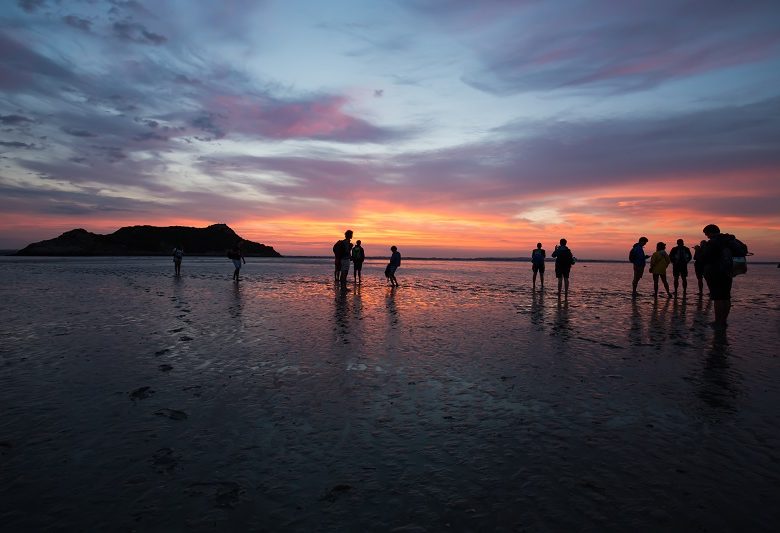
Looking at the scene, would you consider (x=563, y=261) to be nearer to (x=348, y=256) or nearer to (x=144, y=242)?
(x=348, y=256)

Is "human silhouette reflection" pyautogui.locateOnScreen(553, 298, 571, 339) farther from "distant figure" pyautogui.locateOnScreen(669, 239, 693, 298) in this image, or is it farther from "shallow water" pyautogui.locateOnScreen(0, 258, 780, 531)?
"distant figure" pyautogui.locateOnScreen(669, 239, 693, 298)

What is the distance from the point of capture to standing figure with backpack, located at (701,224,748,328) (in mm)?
11680

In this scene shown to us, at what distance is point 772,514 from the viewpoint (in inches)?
133

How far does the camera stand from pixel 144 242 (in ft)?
507

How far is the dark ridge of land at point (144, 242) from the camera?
13802 cm

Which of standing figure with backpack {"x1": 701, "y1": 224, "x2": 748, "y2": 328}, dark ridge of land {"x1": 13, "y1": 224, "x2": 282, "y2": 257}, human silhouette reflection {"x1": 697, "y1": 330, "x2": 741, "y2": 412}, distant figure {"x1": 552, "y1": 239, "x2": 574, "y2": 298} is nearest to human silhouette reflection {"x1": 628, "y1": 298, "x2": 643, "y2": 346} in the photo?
human silhouette reflection {"x1": 697, "y1": 330, "x2": 741, "y2": 412}

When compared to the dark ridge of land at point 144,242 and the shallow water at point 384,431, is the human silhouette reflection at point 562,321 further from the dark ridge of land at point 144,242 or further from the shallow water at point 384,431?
the dark ridge of land at point 144,242

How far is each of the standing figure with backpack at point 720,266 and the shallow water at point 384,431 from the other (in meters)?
1.27

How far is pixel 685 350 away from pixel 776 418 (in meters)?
4.26

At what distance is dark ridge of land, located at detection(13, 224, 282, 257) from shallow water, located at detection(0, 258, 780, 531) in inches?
4286

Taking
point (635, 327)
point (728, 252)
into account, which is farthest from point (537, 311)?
point (728, 252)

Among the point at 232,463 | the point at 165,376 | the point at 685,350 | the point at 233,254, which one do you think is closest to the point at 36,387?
the point at 165,376

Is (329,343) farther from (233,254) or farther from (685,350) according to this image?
(233,254)

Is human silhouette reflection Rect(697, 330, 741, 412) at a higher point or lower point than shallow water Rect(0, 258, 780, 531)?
higher
